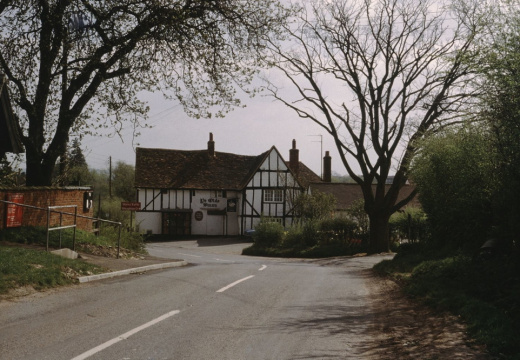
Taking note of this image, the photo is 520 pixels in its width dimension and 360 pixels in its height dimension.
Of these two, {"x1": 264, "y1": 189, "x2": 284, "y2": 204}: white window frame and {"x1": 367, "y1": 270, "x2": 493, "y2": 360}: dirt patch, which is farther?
{"x1": 264, "y1": 189, "x2": 284, "y2": 204}: white window frame

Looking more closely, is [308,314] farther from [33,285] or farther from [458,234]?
[458,234]

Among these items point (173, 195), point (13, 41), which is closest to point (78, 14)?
point (13, 41)

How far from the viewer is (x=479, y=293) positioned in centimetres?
961

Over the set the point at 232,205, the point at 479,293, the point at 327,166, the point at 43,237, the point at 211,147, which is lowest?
the point at 479,293

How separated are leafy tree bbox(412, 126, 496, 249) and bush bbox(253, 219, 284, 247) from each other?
19144 mm

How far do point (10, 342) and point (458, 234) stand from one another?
41.6 ft

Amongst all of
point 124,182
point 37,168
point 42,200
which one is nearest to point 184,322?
point 42,200

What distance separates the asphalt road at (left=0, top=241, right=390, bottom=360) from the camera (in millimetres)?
6184

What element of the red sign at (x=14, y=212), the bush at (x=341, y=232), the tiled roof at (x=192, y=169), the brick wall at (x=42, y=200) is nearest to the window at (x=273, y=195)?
the tiled roof at (x=192, y=169)

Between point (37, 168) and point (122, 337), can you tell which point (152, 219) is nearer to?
point (37, 168)

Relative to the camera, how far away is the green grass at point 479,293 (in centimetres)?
700

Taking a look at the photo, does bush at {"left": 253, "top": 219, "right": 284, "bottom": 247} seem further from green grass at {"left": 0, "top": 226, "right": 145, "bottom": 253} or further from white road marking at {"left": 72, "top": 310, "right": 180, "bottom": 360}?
white road marking at {"left": 72, "top": 310, "right": 180, "bottom": 360}

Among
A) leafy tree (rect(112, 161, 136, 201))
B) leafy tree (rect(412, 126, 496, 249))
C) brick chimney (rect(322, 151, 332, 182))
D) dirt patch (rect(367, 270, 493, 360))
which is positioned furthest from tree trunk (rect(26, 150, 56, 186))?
leafy tree (rect(112, 161, 136, 201))

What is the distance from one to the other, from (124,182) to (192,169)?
32.8 m
